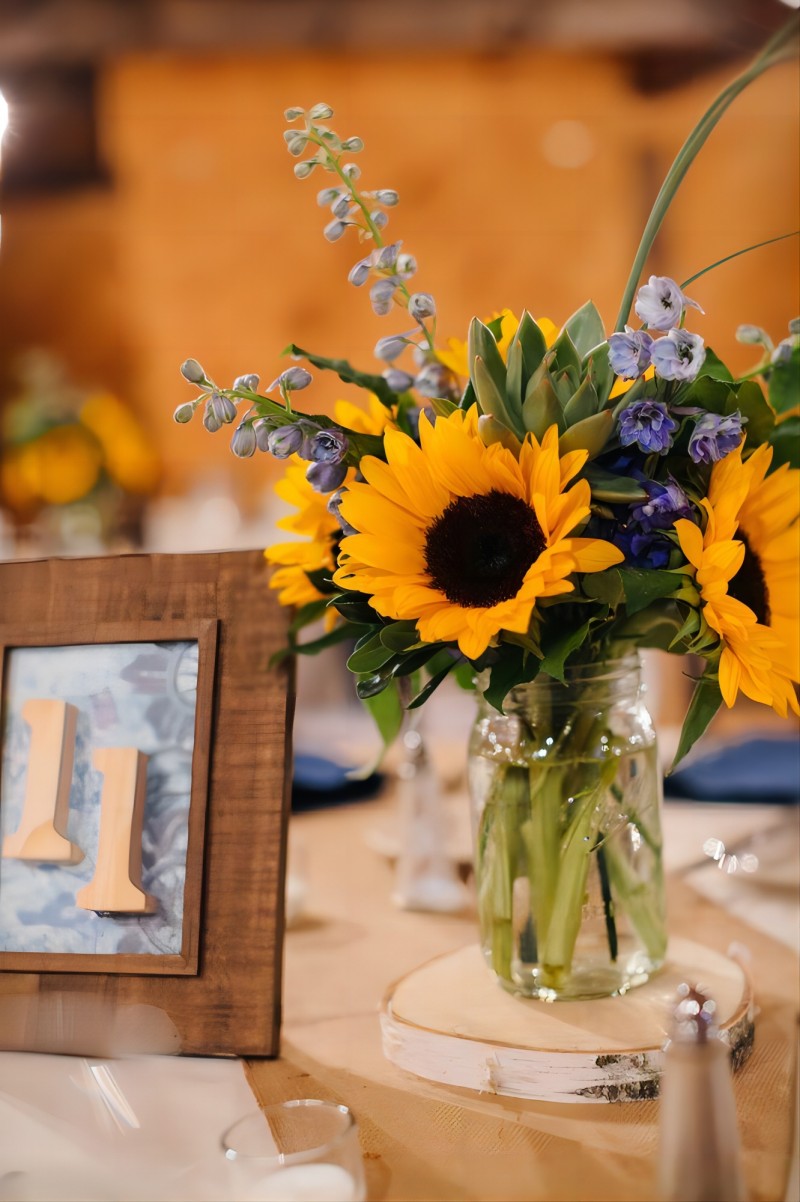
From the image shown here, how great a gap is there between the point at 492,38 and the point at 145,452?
4.15ft

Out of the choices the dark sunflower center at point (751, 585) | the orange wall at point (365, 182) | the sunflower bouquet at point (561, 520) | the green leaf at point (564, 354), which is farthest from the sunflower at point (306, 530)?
the orange wall at point (365, 182)

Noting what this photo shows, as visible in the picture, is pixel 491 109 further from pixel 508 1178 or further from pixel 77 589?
pixel 508 1178

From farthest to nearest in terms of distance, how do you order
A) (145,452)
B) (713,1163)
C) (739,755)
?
(145,452), (739,755), (713,1163)

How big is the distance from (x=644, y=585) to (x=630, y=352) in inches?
4.4

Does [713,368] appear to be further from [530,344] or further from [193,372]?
[193,372]

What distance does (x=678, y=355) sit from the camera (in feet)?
1.50

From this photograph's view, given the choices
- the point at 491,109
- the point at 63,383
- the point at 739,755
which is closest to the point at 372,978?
the point at 739,755

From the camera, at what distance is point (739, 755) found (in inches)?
44.6

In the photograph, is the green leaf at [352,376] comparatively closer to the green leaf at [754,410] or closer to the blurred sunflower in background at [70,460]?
the green leaf at [754,410]

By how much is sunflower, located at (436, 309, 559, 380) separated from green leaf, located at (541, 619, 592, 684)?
0.15m

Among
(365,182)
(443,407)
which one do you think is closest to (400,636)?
(443,407)

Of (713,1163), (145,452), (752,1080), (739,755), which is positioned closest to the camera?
(713,1163)

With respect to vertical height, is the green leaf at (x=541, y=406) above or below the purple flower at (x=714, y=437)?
above

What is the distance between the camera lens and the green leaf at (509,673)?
493mm
